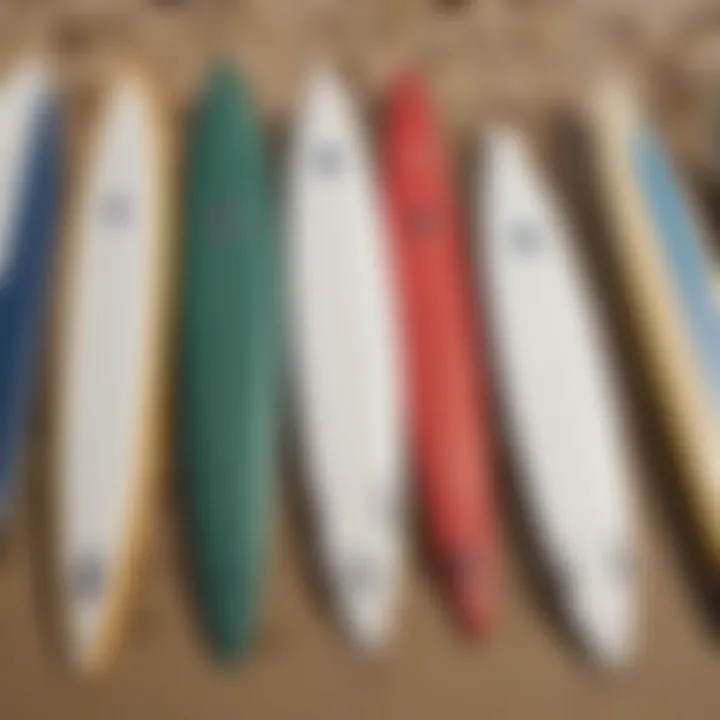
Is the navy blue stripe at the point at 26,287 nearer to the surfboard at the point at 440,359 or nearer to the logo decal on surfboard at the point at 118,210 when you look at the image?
the logo decal on surfboard at the point at 118,210

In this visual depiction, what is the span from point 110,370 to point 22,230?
8 cm

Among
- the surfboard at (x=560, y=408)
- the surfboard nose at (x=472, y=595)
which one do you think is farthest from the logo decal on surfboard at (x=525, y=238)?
the surfboard nose at (x=472, y=595)

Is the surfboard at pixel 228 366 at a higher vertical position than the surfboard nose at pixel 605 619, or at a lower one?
higher

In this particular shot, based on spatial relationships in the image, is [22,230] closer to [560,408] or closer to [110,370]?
[110,370]

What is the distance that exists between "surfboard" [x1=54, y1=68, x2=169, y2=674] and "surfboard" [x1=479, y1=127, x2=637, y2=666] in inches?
5.3

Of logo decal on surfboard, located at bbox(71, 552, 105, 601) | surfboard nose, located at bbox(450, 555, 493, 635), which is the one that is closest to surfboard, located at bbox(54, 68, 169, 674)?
logo decal on surfboard, located at bbox(71, 552, 105, 601)

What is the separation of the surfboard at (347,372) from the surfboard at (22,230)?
0.10m

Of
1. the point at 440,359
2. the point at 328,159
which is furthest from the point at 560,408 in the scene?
the point at 328,159

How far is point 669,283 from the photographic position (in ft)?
1.71

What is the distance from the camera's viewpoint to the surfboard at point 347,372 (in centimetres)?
46

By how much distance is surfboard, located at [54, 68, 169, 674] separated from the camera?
0.45 metres

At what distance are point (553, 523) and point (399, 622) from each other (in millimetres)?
65

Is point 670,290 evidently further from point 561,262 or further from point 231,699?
point 231,699

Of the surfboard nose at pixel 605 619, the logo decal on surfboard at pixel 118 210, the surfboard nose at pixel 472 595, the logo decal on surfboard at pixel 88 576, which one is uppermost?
the logo decal on surfboard at pixel 118 210
